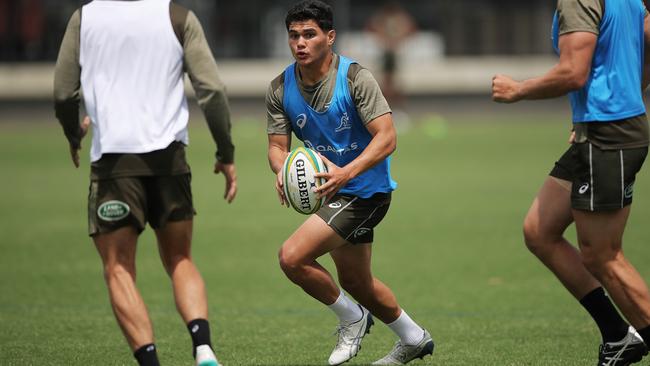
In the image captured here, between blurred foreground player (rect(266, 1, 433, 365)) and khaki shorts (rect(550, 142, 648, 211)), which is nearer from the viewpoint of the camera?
khaki shorts (rect(550, 142, 648, 211))

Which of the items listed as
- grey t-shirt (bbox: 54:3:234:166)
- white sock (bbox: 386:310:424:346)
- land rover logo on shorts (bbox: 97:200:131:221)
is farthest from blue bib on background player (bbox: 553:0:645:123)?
land rover logo on shorts (bbox: 97:200:131:221)

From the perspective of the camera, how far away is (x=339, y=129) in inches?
261

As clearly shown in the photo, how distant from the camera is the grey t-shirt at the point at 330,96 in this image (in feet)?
21.1

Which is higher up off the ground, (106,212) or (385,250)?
(106,212)

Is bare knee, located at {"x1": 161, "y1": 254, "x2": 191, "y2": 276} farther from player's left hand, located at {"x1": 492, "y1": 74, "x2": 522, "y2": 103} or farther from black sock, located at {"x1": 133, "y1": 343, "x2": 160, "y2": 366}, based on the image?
player's left hand, located at {"x1": 492, "y1": 74, "x2": 522, "y2": 103}

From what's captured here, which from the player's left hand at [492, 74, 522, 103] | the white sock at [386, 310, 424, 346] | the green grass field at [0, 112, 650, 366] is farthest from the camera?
the green grass field at [0, 112, 650, 366]

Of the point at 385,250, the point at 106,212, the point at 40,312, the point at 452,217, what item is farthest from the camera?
the point at 452,217

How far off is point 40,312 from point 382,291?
11.1 feet

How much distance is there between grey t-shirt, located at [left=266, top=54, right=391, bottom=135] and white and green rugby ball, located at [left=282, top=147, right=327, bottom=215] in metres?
0.33

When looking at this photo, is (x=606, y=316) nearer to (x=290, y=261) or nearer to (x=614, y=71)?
(x=614, y=71)

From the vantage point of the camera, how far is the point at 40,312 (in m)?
8.82

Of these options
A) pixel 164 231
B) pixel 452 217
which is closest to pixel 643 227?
pixel 452 217

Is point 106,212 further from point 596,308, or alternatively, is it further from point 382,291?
point 596,308

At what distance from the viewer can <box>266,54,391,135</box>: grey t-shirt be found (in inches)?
253
